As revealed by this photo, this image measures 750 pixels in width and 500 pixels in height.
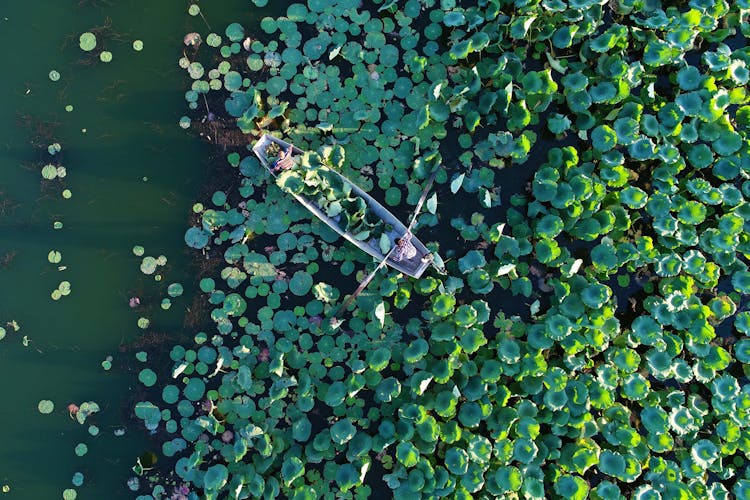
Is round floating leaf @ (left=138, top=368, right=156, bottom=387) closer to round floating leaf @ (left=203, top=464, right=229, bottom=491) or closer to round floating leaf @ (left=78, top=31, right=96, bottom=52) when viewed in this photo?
round floating leaf @ (left=203, top=464, right=229, bottom=491)

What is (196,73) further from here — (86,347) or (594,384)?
(594,384)

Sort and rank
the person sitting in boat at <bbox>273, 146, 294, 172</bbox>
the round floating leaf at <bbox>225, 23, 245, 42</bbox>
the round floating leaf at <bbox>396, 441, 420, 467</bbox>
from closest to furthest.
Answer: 1. the round floating leaf at <bbox>396, 441, 420, 467</bbox>
2. the person sitting in boat at <bbox>273, 146, 294, 172</bbox>
3. the round floating leaf at <bbox>225, 23, 245, 42</bbox>

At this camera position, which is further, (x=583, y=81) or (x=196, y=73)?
(x=196, y=73)

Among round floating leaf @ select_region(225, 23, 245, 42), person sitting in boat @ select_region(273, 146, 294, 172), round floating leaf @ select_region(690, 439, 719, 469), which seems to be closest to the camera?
round floating leaf @ select_region(690, 439, 719, 469)

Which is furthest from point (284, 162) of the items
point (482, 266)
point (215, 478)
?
point (215, 478)

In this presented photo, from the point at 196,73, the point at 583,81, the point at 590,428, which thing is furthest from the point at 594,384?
the point at 196,73

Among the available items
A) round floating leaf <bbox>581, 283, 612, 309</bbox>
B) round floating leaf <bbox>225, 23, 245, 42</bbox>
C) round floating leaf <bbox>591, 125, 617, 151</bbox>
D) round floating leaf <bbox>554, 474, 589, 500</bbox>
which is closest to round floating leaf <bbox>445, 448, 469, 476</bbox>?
round floating leaf <bbox>554, 474, 589, 500</bbox>
